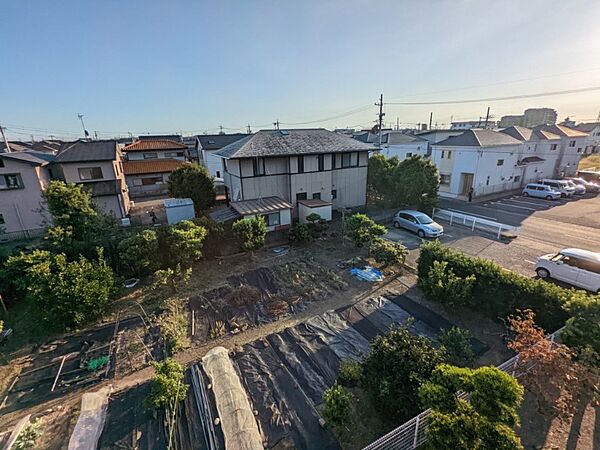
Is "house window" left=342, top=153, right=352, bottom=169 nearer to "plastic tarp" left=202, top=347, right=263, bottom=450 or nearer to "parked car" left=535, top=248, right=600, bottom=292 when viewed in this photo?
"parked car" left=535, top=248, right=600, bottom=292

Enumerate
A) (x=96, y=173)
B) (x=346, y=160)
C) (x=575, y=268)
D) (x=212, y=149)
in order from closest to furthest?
1. (x=575, y=268)
2. (x=346, y=160)
3. (x=96, y=173)
4. (x=212, y=149)

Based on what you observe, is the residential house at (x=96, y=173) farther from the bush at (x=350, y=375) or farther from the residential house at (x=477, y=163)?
the residential house at (x=477, y=163)

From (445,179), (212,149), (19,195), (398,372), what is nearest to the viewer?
(398,372)

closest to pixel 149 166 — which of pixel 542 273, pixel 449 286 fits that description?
pixel 449 286

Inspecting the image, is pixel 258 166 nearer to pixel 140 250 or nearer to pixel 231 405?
pixel 140 250

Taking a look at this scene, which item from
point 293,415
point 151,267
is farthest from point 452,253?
point 151,267

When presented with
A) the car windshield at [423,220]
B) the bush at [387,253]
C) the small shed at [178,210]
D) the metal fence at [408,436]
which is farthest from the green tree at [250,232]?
the car windshield at [423,220]
